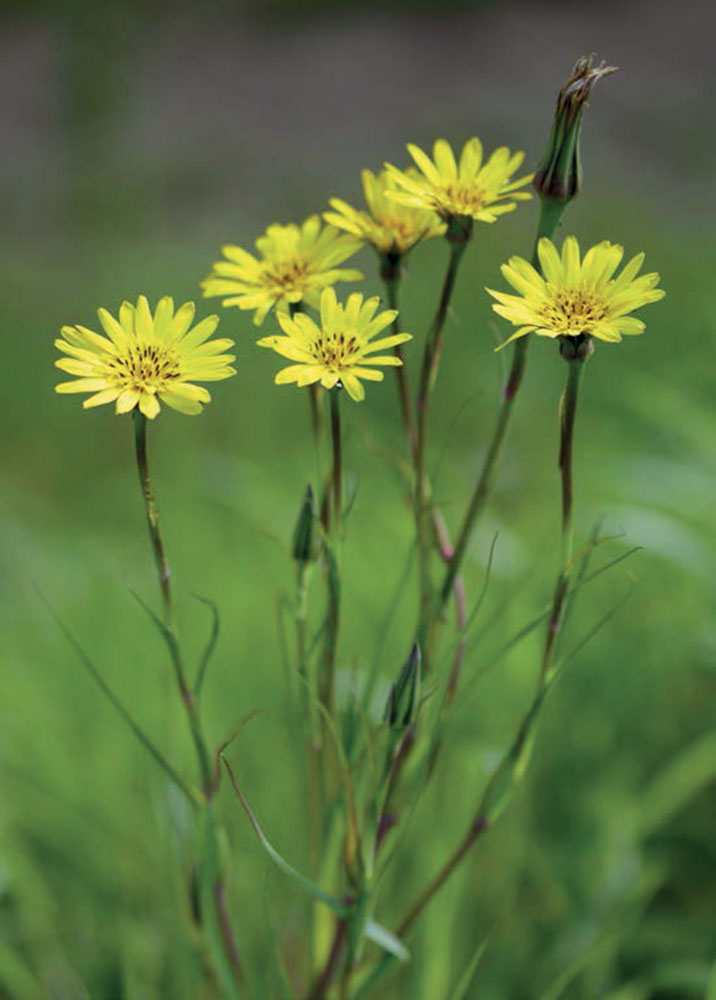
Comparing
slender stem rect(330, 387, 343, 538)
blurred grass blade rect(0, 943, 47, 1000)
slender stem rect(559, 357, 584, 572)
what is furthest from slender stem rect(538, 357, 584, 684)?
blurred grass blade rect(0, 943, 47, 1000)

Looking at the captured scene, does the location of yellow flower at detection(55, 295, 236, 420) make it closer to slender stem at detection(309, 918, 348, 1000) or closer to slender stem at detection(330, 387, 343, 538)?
slender stem at detection(330, 387, 343, 538)

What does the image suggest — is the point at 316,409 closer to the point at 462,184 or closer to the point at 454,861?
the point at 462,184

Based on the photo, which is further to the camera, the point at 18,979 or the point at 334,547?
the point at 18,979

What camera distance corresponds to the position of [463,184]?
57 cm

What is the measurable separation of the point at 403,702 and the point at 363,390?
16cm

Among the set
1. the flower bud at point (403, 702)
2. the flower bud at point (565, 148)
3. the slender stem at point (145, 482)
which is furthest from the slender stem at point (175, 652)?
the flower bud at point (565, 148)

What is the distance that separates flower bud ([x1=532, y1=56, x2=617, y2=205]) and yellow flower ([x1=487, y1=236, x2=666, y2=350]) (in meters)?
0.02

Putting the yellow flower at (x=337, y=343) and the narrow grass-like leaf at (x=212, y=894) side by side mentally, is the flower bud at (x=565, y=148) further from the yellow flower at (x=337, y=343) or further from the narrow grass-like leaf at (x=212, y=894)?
the narrow grass-like leaf at (x=212, y=894)

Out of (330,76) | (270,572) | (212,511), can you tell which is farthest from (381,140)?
(270,572)

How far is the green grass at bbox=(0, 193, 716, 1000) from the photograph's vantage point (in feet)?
3.02

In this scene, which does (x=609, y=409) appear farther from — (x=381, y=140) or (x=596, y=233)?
(x=381, y=140)

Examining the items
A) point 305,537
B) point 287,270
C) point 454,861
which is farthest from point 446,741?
point 287,270

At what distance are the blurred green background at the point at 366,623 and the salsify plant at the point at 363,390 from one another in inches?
1.3

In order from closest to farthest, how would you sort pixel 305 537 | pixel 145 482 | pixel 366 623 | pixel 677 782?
pixel 145 482 < pixel 305 537 < pixel 677 782 < pixel 366 623
